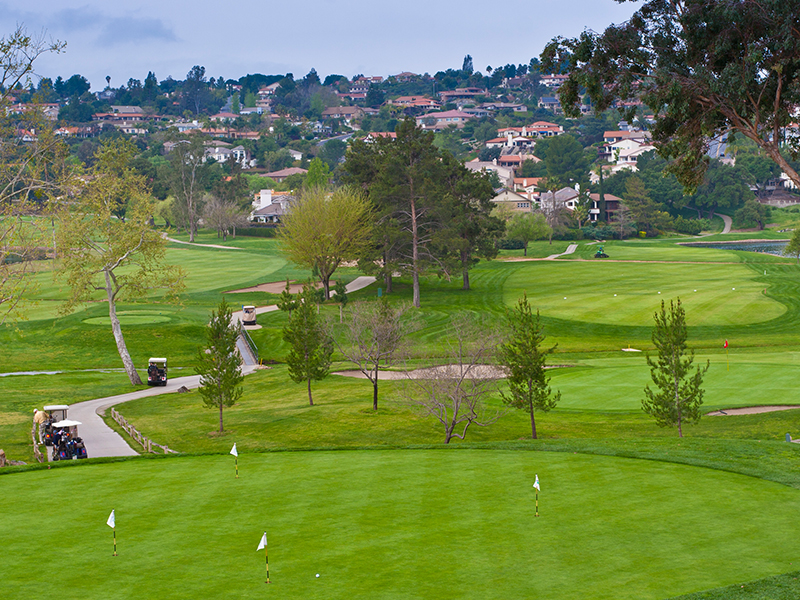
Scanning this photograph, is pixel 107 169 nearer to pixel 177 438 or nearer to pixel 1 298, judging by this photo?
pixel 1 298

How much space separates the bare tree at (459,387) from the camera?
93.8ft

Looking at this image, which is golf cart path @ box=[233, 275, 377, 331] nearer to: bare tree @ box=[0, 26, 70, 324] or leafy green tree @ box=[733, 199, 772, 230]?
bare tree @ box=[0, 26, 70, 324]

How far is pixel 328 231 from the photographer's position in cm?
7056

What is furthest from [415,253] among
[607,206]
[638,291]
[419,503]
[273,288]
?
[607,206]

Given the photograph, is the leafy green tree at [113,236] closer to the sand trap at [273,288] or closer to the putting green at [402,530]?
the putting green at [402,530]

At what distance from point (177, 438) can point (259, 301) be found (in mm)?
43155

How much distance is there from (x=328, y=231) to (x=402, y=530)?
5833cm

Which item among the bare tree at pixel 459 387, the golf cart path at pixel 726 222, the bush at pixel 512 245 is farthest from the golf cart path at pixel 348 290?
the golf cart path at pixel 726 222

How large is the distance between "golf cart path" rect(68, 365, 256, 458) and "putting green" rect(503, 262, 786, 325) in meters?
30.2

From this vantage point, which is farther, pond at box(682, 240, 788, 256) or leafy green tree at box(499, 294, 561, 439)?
pond at box(682, 240, 788, 256)

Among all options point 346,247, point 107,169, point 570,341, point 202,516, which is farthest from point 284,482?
point 346,247

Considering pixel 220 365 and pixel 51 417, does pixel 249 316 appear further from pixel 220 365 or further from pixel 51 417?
pixel 51 417

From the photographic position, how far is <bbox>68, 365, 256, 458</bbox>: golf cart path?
2867 cm

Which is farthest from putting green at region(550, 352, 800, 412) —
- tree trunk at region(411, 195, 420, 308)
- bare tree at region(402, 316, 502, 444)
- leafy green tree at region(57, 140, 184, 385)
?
tree trunk at region(411, 195, 420, 308)
